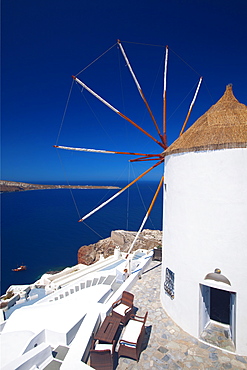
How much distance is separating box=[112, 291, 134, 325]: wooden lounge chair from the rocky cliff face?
911 inches

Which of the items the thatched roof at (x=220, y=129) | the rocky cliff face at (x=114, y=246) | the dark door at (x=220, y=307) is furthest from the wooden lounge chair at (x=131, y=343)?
the rocky cliff face at (x=114, y=246)

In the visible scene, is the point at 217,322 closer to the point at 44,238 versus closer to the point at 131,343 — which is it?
the point at 131,343

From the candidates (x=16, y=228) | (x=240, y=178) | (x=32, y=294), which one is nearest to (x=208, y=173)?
(x=240, y=178)

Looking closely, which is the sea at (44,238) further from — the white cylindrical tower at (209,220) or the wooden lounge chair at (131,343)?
the wooden lounge chair at (131,343)

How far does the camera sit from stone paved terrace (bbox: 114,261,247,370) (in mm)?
5594

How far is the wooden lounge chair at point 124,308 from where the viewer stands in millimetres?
6837

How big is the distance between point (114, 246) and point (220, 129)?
102ft

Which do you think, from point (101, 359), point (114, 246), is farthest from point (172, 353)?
point (114, 246)

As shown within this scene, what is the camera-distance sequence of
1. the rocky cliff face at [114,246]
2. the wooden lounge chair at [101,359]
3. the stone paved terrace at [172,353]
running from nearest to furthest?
1. the wooden lounge chair at [101,359]
2. the stone paved terrace at [172,353]
3. the rocky cliff face at [114,246]

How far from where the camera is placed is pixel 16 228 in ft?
194

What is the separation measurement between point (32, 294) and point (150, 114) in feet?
48.3

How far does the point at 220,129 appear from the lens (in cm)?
632

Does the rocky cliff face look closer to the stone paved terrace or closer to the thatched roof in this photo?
the stone paved terrace

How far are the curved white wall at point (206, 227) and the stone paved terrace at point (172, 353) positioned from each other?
330mm
